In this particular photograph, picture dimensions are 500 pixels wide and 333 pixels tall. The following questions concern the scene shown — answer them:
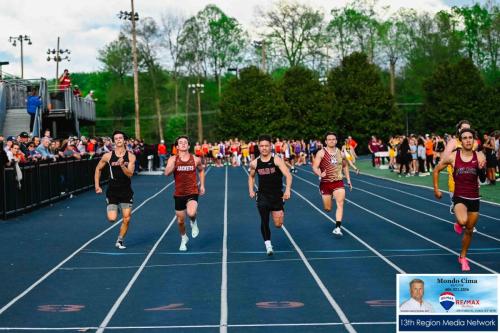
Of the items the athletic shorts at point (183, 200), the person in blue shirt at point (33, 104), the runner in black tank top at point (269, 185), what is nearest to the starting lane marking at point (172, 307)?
the runner in black tank top at point (269, 185)

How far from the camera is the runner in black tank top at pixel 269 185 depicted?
1334 centimetres

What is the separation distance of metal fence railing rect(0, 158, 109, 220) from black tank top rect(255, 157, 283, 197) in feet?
27.4

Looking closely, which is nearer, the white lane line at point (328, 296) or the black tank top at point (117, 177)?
the white lane line at point (328, 296)

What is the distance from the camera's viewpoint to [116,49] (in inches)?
3708

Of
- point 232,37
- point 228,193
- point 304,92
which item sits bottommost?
point 228,193

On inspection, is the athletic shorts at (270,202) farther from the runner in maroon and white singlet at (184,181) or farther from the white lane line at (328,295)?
the runner in maroon and white singlet at (184,181)

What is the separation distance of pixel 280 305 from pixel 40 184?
1535 cm

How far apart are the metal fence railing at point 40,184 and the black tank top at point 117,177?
6.06 meters

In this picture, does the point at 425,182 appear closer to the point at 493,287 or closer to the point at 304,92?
the point at 493,287

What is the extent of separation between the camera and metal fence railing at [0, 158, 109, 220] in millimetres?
20094

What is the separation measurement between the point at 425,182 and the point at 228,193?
8.21 m

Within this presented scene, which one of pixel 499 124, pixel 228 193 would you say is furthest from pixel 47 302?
pixel 499 124

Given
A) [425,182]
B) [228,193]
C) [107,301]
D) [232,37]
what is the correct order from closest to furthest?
[107,301]
[228,193]
[425,182]
[232,37]

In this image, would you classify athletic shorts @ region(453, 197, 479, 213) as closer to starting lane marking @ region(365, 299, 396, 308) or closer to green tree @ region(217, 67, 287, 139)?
starting lane marking @ region(365, 299, 396, 308)
